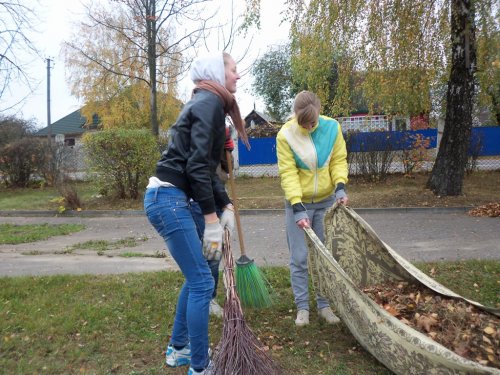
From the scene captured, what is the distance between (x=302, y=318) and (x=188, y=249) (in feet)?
4.83

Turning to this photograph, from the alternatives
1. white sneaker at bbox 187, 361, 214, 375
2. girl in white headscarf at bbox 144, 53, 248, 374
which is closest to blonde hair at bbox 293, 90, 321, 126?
girl in white headscarf at bbox 144, 53, 248, 374

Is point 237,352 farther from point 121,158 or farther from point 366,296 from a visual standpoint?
point 121,158

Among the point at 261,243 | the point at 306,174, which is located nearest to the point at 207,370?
the point at 306,174

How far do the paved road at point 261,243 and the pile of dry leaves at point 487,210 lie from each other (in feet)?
0.70

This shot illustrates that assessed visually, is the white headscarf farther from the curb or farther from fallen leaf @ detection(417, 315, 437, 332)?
the curb

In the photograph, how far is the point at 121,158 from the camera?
11.7 meters

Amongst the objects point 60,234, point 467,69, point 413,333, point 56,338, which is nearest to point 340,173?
point 413,333

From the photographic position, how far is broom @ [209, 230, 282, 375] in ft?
8.66

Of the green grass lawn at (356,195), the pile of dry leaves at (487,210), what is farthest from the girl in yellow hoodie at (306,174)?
the green grass lawn at (356,195)

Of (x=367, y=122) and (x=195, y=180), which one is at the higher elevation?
(x=367, y=122)

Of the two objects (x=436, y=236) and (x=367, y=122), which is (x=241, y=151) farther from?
(x=436, y=236)

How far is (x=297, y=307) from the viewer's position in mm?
3797

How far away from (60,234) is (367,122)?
420 inches

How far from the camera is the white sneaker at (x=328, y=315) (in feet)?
12.0
